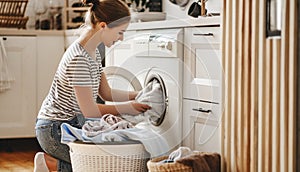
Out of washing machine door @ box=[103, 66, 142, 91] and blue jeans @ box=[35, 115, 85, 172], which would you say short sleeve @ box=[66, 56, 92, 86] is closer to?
blue jeans @ box=[35, 115, 85, 172]

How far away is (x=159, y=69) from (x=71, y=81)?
0.52 m

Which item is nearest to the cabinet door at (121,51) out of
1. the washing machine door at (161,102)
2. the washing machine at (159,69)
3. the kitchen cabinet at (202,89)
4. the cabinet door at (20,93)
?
the washing machine at (159,69)

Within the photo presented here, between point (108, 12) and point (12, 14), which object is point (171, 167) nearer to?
point (108, 12)

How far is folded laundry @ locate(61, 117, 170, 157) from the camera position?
2629mm

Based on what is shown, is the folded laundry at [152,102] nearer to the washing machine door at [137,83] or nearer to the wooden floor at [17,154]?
the washing machine door at [137,83]

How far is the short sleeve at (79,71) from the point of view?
2.80 metres

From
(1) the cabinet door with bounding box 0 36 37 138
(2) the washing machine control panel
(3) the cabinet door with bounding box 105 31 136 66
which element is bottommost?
(1) the cabinet door with bounding box 0 36 37 138

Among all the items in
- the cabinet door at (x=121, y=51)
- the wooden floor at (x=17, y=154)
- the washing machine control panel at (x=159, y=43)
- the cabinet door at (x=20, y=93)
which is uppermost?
the washing machine control panel at (x=159, y=43)

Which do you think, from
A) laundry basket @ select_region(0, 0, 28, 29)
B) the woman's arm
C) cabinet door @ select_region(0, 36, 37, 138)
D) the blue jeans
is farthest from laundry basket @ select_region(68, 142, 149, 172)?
laundry basket @ select_region(0, 0, 28, 29)

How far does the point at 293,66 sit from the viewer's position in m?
2.02

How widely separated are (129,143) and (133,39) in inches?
37.9

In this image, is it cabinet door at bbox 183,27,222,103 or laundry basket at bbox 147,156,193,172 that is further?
cabinet door at bbox 183,27,222,103

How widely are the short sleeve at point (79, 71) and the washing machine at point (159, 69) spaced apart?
42cm

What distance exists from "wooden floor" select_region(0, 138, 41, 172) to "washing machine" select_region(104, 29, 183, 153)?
0.87m
